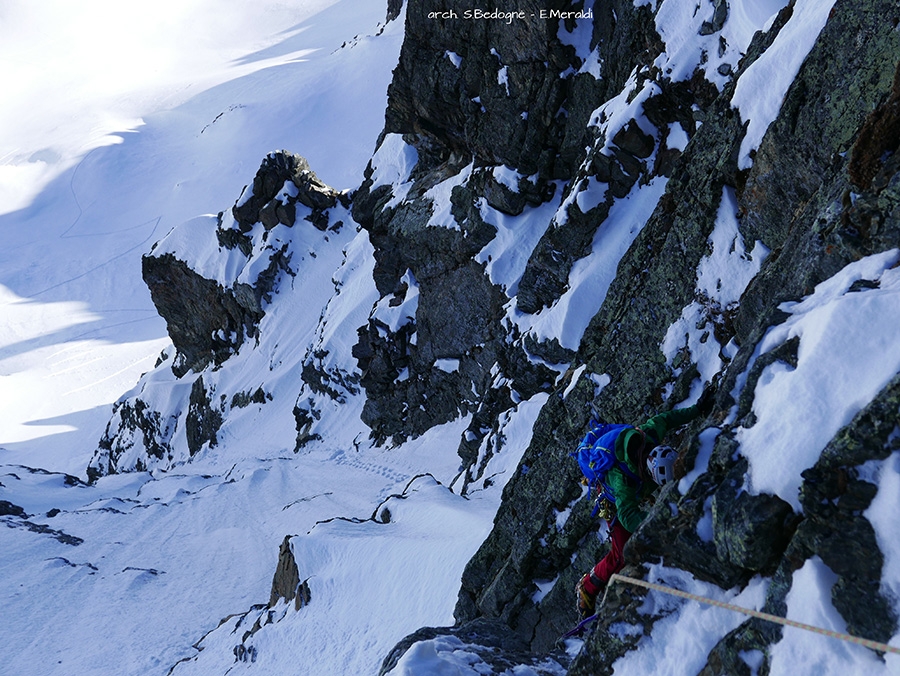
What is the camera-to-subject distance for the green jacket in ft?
18.7

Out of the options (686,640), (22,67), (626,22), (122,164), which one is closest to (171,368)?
(626,22)

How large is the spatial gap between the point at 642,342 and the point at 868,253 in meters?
3.67

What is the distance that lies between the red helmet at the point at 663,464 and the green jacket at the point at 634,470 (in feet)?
1.43

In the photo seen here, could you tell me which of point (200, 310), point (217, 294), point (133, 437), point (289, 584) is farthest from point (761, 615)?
point (133, 437)

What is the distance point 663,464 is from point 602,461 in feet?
2.29

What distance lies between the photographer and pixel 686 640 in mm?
4059

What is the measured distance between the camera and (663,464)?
17.0 ft

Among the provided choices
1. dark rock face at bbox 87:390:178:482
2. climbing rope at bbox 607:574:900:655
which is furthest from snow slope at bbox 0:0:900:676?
dark rock face at bbox 87:390:178:482

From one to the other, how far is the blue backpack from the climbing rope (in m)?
1.29

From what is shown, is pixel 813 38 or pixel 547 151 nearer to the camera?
pixel 813 38

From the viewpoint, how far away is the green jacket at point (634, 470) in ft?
18.7

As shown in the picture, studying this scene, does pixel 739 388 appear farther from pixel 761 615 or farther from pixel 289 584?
pixel 289 584

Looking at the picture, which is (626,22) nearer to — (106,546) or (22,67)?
(106,546)

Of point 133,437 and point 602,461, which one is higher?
point 602,461
